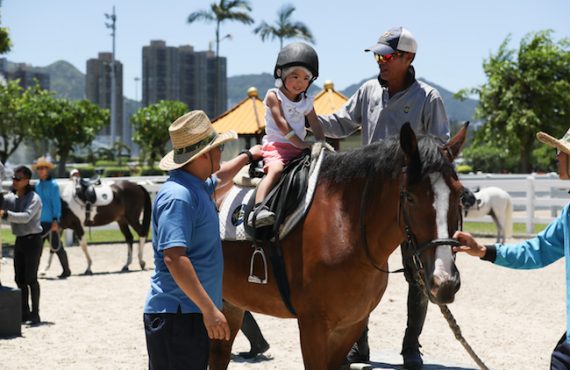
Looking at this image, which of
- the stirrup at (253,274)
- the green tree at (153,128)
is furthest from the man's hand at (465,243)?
the green tree at (153,128)

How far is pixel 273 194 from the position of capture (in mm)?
4559

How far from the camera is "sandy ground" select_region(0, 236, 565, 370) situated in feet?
22.6

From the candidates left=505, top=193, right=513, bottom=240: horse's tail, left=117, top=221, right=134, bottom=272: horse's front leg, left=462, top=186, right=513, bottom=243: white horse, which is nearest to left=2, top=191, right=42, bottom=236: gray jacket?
left=117, top=221, right=134, bottom=272: horse's front leg

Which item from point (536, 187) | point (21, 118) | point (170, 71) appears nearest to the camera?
point (536, 187)

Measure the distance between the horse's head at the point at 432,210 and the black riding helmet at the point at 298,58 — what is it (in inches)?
45.6

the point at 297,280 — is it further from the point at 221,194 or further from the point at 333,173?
the point at 221,194

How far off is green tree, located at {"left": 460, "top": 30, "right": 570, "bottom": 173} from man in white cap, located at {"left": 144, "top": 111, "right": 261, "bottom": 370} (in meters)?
30.3

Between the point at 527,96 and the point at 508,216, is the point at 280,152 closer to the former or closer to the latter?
the point at 508,216

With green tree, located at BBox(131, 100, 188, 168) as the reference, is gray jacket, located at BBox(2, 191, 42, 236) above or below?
below

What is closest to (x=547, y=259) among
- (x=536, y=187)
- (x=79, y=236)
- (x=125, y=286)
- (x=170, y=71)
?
(x=125, y=286)

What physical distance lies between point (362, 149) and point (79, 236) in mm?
10530

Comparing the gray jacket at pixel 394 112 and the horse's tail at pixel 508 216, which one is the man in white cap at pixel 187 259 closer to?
the gray jacket at pixel 394 112

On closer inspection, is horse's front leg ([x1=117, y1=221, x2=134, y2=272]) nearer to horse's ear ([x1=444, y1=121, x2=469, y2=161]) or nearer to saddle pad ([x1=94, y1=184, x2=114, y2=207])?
saddle pad ([x1=94, y1=184, x2=114, y2=207])

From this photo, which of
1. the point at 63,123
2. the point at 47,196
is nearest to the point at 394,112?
the point at 47,196
